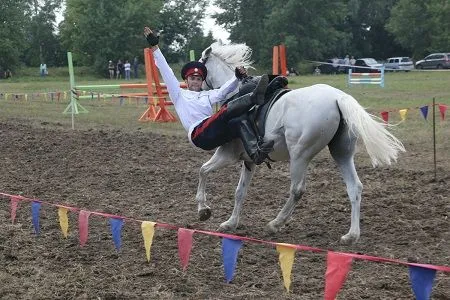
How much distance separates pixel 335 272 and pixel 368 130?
2467 millimetres

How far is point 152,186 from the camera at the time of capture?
32.6 feet

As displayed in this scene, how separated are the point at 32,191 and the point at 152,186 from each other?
1648mm

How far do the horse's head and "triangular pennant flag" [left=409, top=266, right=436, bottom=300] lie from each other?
4134 millimetres

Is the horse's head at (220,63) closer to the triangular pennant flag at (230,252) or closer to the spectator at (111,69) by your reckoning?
the triangular pennant flag at (230,252)

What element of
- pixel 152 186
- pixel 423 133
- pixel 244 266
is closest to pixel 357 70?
pixel 423 133

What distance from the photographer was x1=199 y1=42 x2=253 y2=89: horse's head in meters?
7.82

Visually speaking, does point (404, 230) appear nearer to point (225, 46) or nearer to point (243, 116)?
point (243, 116)

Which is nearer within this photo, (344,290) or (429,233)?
(344,290)

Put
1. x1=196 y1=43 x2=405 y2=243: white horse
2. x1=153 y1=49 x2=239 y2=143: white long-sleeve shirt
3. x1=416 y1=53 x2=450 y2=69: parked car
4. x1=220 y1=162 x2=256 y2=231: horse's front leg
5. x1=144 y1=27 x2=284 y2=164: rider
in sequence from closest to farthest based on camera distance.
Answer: x1=196 y1=43 x2=405 y2=243: white horse, x1=144 y1=27 x2=284 y2=164: rider, x1=220 y1=162 x2=256 y2=231: horse's front leg, x1=153 y1=49 x2=239 y2=143: white long-sleeve shirt, x1=416 y1=53 x2=450 y2=69: parked car

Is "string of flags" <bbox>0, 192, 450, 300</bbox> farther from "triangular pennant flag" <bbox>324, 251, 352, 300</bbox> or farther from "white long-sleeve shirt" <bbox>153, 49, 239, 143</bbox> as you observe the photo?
"white long-sleeve shirt" <bbox>153, 49, 239, 143</bbox>

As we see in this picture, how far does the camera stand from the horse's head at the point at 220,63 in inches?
308

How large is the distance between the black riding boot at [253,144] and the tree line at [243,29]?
2278 inches

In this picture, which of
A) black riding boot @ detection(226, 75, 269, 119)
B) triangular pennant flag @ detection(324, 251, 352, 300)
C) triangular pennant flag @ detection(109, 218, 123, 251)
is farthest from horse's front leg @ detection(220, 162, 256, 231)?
triangular pennant flag @ detection(324, 251, 352, 300)

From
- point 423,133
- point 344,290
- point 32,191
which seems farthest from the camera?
point 423,133
